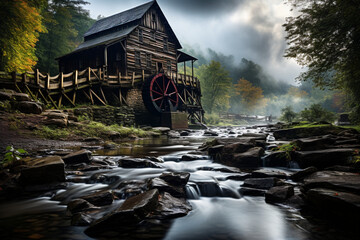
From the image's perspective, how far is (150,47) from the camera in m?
21.5

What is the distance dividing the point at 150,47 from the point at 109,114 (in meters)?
10.2

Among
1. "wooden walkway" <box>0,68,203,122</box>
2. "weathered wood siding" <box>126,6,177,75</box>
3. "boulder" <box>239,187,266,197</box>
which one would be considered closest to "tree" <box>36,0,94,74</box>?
"weathered wood siding" <box>126,6,177,75</box>

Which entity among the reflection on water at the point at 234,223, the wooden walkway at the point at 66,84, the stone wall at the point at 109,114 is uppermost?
the wooden walkway at the point at 66,84

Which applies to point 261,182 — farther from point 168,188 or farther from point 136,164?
point 136,164

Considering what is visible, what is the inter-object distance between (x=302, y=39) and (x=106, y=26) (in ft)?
63.5

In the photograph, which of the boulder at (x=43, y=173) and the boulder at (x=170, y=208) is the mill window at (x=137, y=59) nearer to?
the boulder at (x=43, y=173)

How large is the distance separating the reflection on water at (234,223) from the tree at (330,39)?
7583mm

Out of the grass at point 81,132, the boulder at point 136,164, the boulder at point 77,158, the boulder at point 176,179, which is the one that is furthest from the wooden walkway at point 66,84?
the boulder at point 176,179

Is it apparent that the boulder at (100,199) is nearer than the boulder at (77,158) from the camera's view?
Yes

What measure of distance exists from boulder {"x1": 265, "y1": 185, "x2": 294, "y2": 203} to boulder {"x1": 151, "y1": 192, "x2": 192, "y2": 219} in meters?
1.16

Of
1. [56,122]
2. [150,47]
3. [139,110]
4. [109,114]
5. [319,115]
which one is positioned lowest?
[56,122]

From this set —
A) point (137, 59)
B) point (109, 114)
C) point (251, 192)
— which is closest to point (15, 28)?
point (109, 114)

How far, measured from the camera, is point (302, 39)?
34.7 feet

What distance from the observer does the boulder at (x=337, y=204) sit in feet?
7.33
